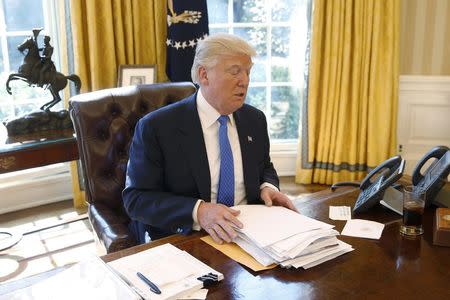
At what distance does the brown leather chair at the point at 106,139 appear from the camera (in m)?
1.74

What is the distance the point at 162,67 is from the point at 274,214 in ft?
7.38

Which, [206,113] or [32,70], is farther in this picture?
[32,70]

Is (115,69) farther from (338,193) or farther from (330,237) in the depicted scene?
(330,237)

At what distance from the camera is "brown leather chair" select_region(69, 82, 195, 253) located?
174cm

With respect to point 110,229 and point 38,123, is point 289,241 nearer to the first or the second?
point 110,229

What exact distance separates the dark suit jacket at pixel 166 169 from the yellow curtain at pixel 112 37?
1.69 meters

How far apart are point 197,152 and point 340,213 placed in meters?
0.49

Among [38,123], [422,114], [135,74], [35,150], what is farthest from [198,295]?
[422,114]

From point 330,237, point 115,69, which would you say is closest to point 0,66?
point 115,69

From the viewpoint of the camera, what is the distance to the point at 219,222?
127 centimetres

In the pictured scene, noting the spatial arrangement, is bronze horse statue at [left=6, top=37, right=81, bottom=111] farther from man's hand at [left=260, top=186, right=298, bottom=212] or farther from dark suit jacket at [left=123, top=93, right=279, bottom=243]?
man's hand at [left=260, top=186, right=298, bottom=212]

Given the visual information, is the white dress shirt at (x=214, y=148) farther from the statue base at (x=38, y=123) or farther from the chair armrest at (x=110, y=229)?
the statue base at (x=38, y=123)

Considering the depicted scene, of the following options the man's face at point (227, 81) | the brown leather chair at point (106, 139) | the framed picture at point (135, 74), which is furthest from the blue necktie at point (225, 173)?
the framed picture at point (135, 74)

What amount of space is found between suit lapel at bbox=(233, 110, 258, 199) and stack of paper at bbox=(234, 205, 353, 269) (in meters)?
0.31
